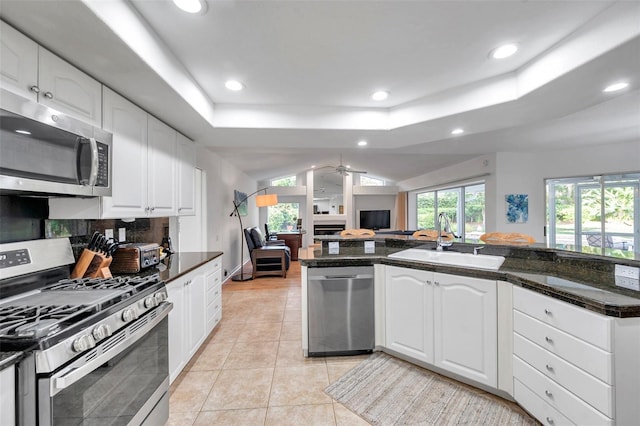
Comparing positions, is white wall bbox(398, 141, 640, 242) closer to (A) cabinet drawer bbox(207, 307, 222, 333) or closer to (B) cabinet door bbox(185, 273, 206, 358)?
(A) cabinet drawer bbox(207, 307, 222, 333)

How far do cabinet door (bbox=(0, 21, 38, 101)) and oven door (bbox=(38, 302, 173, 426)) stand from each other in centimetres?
120

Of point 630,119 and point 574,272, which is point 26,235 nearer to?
point 574,272

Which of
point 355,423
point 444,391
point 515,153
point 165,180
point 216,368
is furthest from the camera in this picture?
point 515,153

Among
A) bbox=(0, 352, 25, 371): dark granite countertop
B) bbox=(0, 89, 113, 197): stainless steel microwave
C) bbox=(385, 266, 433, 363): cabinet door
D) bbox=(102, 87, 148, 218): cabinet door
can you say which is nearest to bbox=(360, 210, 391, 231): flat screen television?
bbox=(385, 266, 433, 363): cabinet door

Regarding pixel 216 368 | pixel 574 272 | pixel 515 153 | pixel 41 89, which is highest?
pixel 515 153

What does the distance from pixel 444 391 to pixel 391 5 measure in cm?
252

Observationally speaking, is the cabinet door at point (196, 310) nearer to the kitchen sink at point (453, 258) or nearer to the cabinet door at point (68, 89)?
the cabinet door at point (68, 89)

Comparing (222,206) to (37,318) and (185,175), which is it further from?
(37,318)

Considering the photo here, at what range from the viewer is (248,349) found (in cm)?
242

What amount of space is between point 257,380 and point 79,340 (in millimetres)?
1384

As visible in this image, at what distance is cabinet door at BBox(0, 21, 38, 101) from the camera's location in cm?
108

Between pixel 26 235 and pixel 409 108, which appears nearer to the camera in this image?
pixel 26 235

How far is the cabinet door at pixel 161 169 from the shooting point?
2094 mm

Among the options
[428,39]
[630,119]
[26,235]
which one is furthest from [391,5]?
[630,119]
